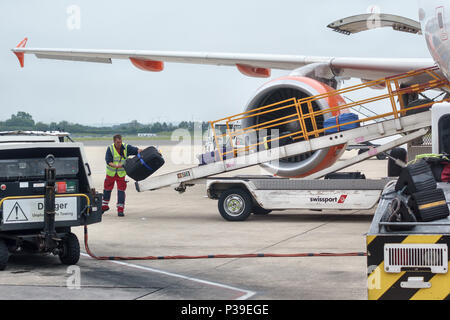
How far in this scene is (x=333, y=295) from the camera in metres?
7.52

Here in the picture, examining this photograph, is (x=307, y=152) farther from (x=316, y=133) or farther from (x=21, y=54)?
(x=21, y=54)

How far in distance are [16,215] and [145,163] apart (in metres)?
5.38

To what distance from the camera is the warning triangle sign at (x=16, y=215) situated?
9.14 m

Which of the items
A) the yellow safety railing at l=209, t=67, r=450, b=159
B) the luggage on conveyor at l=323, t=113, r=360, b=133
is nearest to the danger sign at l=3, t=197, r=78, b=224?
the yellow safety railing at l=209, t=67, r=450, b=159

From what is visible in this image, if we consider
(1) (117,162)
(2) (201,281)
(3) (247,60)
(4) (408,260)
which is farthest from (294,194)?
(4) (408,260)

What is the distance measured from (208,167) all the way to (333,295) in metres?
7.46

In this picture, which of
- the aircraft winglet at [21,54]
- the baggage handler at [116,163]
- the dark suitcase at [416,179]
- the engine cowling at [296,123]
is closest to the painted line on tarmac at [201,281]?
the dark suitcase at [416,179]

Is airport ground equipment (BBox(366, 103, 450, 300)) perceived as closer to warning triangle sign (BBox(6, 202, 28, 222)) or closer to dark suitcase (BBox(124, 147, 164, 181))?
warning triangle sign (BBox(6, 202, 28, 222))

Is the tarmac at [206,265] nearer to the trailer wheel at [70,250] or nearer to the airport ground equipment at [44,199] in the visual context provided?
the trailer wheel at [70,250]

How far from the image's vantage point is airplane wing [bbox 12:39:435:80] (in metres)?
15.8

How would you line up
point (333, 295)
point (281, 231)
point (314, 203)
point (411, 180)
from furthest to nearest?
point (314, 203) → point (281, 231) → point (333, 295) → point (411, 180)

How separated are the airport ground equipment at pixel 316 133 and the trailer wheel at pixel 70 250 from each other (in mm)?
4820
